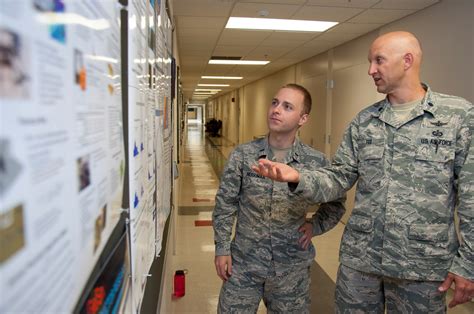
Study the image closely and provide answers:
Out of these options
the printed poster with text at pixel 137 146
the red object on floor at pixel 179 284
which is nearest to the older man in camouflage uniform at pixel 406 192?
the printed poster with text at pixel 137 146

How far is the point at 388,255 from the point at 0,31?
172 cm

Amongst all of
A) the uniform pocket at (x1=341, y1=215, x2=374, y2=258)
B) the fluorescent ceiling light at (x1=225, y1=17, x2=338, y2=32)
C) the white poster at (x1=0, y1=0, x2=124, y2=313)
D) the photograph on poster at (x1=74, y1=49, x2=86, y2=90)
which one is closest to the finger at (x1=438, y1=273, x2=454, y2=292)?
the uniform pocket at (x1=341, y1=215, x2=374, y2=258)

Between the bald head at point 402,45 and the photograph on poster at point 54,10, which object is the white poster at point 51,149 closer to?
the photograph on poster at point 54,10

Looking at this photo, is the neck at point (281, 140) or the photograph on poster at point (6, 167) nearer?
the photograph on poster at point (6, 167)

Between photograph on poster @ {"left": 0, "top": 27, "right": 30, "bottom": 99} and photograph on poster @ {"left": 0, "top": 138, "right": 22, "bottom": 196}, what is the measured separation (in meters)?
0.03

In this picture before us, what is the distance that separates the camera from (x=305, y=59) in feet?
26.5

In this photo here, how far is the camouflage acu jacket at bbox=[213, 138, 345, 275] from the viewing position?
5.97ft

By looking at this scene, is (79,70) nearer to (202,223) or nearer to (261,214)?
(261,214)

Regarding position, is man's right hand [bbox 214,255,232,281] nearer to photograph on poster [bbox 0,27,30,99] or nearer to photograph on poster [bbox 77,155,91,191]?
photograph on poster [bbox 77,155,91,191]

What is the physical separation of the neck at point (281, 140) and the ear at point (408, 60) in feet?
1.99

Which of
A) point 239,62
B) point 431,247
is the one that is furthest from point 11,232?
point 239,62

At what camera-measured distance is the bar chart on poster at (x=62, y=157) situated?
0.27 m

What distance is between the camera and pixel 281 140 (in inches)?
75.2

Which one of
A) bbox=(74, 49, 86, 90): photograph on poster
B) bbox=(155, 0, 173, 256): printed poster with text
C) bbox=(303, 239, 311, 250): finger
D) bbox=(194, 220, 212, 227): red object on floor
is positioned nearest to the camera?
bbox=(74, 49, 86, 90): photograph on poster
